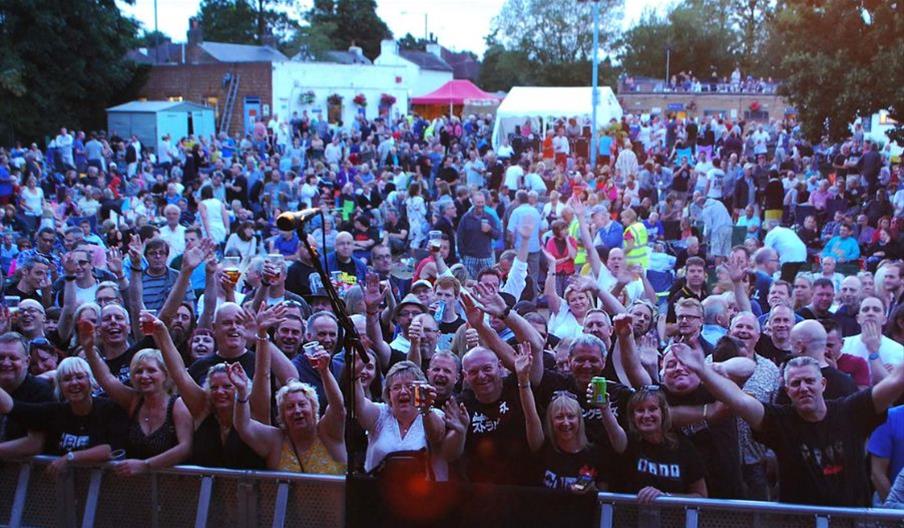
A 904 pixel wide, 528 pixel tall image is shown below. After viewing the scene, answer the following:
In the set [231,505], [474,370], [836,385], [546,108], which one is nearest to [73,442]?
[231,505]

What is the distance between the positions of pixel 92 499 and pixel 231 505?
693 millimetres

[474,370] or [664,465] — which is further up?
A: [474,370]

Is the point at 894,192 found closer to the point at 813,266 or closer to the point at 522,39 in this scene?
the point at 813,266

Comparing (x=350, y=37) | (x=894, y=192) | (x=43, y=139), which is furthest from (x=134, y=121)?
(x=350, y=37)

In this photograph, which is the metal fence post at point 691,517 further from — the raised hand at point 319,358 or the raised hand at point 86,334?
the raised hand at point 86,334

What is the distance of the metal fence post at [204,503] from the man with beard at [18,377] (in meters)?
1.28

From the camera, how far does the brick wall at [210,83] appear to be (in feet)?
119

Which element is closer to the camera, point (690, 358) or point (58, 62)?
point (690, 358)

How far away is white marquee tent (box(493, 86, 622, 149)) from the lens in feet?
89.0

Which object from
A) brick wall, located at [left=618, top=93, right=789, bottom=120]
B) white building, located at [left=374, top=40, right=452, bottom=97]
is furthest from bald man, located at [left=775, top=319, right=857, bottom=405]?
white building, located at [left=374, top=40, right=452, bottom=97]

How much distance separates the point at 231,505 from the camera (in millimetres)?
4270

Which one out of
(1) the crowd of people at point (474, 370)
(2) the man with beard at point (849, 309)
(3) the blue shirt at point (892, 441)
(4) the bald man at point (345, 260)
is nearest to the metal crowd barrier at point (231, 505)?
(1) the crowd of people at point (474, 370)

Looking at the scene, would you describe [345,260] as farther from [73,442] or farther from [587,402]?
[587,402]

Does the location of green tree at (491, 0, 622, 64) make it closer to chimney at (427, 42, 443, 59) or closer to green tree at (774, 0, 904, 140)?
chimney at (427, 42, 443, 59)
